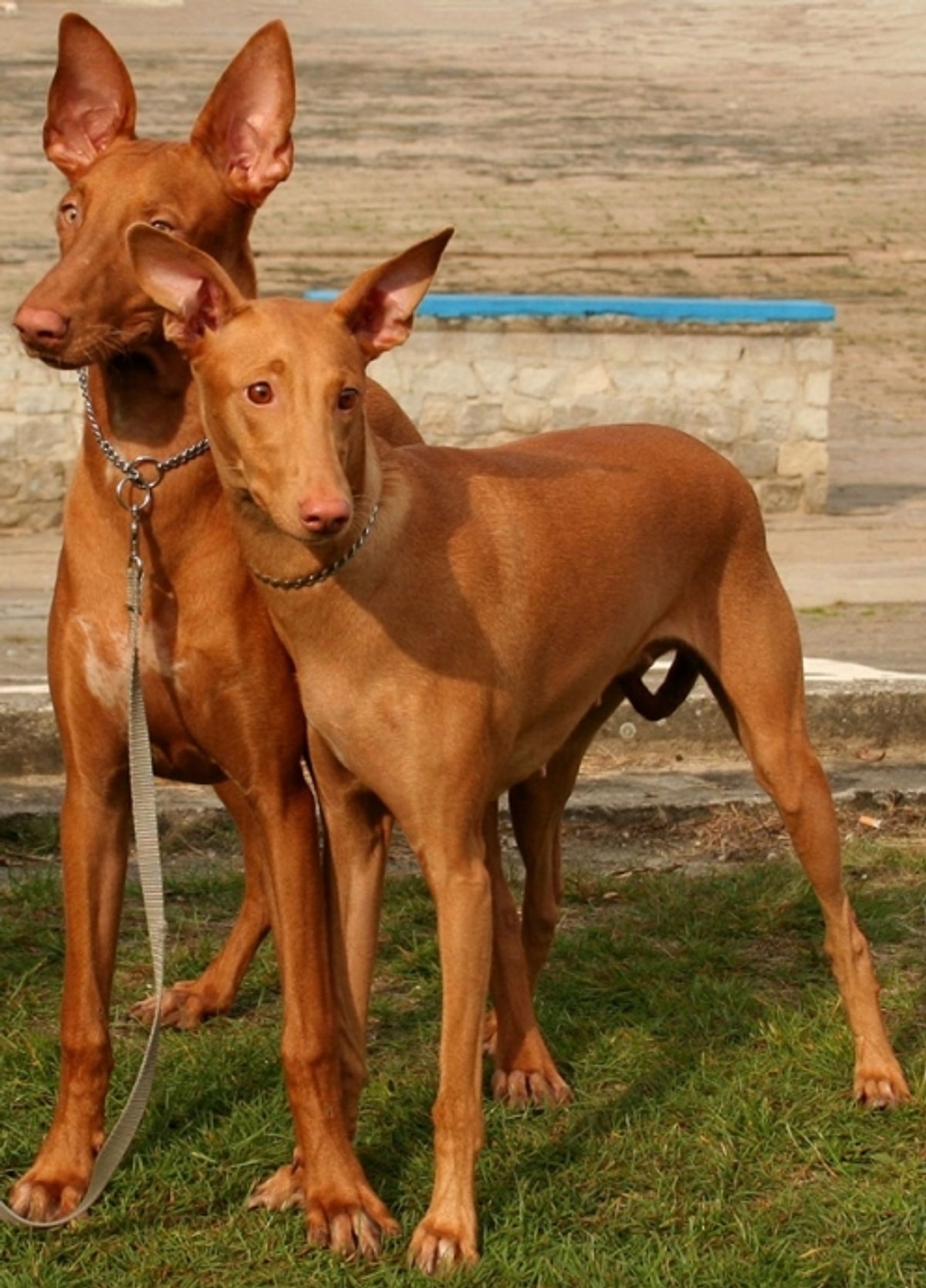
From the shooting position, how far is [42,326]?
395 centimetres

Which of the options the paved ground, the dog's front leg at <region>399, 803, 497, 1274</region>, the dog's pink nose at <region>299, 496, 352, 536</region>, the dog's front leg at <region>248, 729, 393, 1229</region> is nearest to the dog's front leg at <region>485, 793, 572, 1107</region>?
the dog's front leg at <region>248, 729, 393, 1229</region>

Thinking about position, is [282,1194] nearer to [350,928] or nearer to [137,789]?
[350,928]

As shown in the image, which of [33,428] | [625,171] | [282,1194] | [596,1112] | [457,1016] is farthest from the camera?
[625,171]

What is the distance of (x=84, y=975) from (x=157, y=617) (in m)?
0.78

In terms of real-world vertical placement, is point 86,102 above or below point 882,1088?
above

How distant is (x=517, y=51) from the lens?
3073 cm

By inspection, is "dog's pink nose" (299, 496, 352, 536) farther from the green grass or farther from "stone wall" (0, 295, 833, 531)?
"stone wall" (0, 295, 833, 531)

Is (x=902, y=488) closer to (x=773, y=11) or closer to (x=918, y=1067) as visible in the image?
(x=918, y=1067)

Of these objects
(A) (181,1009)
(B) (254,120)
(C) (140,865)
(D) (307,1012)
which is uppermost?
(B) (254,120)

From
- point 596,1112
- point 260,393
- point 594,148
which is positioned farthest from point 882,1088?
point 594,148

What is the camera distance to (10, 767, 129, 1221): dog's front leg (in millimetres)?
4465

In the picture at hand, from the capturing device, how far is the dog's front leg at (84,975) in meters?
4.46

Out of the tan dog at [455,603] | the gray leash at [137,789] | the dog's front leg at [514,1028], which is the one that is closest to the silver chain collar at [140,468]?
the gray leash at [137,789]

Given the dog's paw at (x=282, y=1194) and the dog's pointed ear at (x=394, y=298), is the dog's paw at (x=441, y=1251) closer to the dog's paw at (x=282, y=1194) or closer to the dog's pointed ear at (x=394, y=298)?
the dog's paw at (x=282, y=1194)
